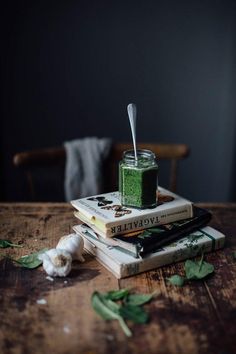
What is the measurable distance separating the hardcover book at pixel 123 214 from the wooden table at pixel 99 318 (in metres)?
0.09

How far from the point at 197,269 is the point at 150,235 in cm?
12

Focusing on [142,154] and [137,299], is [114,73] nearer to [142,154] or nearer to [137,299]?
[142,154]

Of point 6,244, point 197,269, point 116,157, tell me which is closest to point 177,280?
point 197,269

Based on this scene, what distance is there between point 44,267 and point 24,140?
1.45m

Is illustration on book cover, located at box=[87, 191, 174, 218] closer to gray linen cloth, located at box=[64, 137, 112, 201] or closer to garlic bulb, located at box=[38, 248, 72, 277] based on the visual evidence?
garlic bulb, located at box=[38, 248, 72, 277]

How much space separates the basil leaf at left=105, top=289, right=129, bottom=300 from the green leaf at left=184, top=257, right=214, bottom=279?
148 mm

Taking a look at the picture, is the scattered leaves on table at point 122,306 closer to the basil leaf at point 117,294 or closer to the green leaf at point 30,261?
the basil leaf at point 117,294

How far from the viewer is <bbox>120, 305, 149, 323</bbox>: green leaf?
2.72ft

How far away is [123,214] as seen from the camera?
1044 millimetres

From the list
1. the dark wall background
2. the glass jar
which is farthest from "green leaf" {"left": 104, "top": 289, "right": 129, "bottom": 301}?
the dark wall background

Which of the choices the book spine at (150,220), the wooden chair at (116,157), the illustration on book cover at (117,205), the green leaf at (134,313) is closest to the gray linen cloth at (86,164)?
the wooden chair at (116,157)

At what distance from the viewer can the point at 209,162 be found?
248cm

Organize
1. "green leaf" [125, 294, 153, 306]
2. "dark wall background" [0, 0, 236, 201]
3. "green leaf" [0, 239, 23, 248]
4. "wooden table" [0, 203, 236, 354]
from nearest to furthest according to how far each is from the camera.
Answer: "wooden table" [0, 203, 236, 354] < "green leaf" [125, 294, 153, 306] < "green leaf" [0, 239, 23, 248] < "dark wall background" [0, 0, 236, 201]

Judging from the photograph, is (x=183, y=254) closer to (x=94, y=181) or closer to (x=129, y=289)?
(x=129, y=289)
